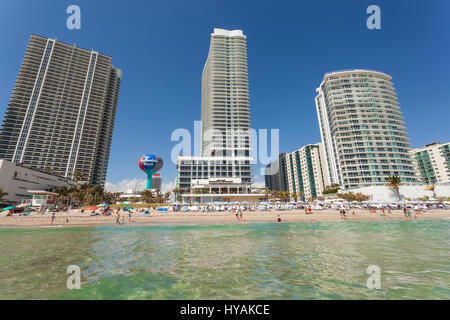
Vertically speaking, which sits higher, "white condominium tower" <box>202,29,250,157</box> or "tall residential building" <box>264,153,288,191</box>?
"white condominium tower" <box>202,29,250,157</box>

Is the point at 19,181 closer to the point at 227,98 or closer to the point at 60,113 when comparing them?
the point at 60,113

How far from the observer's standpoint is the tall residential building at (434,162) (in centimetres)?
11231

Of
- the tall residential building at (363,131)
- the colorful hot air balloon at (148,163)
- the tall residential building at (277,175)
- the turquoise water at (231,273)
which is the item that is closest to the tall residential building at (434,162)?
the tall residential building at (363,131)

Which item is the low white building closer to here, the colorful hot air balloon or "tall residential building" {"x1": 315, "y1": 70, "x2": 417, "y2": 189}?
the colorful hot air balloon

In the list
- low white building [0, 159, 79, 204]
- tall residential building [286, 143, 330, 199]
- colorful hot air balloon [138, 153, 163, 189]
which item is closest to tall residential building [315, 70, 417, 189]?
tall residential building [286, 143, 330, 199]

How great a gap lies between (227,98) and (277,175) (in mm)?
88105

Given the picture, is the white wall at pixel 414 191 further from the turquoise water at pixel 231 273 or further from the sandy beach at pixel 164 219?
the turquoise water at pixel 231 273

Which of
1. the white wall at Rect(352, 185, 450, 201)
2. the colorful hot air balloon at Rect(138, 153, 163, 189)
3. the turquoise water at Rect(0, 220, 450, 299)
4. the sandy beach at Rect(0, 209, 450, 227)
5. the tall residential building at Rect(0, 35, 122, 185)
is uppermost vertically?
the tall residential building at Rect(0, 35, 122, 185)

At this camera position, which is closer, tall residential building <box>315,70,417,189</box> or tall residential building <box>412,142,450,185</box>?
tall residential building <box>315,70,417,189</box>

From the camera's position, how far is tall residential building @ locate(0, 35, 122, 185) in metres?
105

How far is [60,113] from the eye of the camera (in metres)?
116

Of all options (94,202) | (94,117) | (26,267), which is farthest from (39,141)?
(26,267)

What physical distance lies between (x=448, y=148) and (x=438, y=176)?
56.1 ft

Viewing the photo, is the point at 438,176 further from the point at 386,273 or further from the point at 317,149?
the point at 386,273
